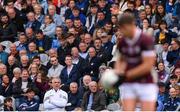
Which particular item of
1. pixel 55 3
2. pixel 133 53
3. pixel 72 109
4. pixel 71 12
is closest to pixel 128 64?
pixel 133 53

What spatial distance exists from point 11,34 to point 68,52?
204 cm

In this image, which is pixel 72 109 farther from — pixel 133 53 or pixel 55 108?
pixel 133 53

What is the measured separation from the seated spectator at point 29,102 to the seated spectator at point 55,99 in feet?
0.81

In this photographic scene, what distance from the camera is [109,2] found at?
1745 cm

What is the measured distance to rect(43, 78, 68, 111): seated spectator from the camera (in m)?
13.8

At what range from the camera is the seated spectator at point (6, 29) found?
17094mm

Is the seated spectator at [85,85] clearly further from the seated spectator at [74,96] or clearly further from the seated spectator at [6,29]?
the seated spectator at [6,29]

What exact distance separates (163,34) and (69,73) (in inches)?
91.9

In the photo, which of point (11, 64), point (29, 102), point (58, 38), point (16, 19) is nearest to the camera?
point (29, 102)

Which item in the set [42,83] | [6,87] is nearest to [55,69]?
[42,83]

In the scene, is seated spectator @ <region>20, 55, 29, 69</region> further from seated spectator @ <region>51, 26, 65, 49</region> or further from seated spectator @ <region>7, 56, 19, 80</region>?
seated spectator @ <region>51, 26, 65, 49</region>

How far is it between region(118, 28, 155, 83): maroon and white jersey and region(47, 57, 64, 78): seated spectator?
270 inches

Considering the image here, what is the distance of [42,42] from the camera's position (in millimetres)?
16422

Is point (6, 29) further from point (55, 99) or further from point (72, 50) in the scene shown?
point (55, 99)
